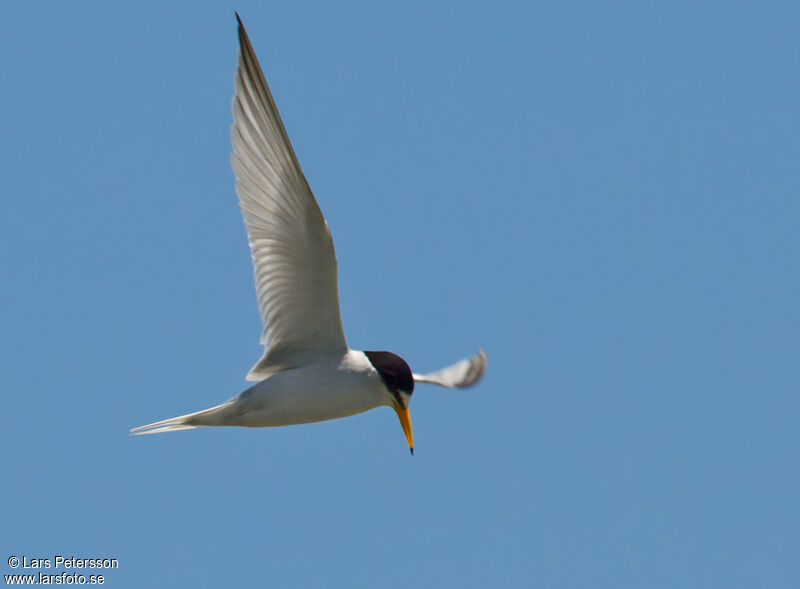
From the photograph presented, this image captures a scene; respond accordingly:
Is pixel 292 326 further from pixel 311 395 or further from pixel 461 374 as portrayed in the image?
pixel 461 374

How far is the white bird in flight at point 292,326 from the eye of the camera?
7.05m

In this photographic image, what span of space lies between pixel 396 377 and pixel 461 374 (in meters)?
2.08

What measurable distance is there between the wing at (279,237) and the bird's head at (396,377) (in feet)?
0.98

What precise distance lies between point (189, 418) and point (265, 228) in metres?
1.49

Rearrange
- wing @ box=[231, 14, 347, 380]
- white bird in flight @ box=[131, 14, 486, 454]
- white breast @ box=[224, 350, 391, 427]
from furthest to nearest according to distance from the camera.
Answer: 1. white breast @ box=[224, 350, 391, 427]
2. white bird in flight @ box=[131, 14, 486, 454]
3. wing @ box=[231, 14, 347, 380]

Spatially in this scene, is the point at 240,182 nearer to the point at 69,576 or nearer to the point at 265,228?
the point at 265,228

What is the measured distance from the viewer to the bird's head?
24.7 feet

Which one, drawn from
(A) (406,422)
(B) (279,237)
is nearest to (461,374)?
(A) (406,422)

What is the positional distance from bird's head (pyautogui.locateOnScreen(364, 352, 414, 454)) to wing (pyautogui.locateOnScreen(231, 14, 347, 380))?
0.98 feet

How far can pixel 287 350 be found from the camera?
7730 millimetres

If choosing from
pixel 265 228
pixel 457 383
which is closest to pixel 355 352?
pixel 265 228

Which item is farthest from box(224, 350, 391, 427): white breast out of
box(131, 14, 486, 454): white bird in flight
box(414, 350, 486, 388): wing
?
box(414, 350, 486, 388): wing

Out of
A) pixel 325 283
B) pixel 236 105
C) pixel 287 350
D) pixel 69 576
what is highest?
pixel 236 105

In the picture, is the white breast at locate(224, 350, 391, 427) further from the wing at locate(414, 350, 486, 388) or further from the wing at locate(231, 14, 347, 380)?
the wing at locate(414, 350, 486, 388)
